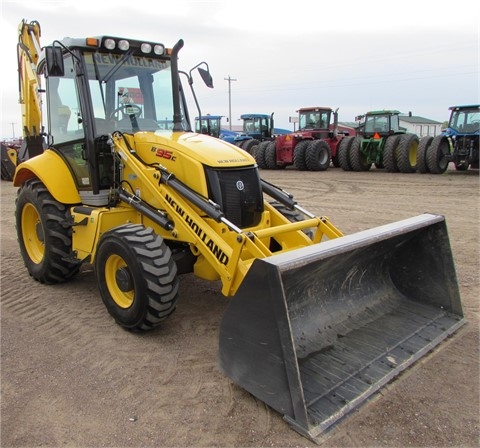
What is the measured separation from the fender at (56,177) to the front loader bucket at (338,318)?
100 inches

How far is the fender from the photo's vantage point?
4.65 meters

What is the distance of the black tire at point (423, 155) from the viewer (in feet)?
50.4

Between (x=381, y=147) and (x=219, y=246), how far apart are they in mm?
14853

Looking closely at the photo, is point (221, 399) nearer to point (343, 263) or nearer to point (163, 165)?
point (343, 263)

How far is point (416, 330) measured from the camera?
11.9ft

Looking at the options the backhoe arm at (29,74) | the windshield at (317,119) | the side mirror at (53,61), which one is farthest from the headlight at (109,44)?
the windshield at (317,119)

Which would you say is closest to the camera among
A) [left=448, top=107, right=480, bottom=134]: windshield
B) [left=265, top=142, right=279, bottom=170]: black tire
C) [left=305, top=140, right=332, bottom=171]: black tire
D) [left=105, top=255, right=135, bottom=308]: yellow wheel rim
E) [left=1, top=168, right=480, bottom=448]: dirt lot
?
[left=1, top=168, right=480, bottom=448]: dirt lot

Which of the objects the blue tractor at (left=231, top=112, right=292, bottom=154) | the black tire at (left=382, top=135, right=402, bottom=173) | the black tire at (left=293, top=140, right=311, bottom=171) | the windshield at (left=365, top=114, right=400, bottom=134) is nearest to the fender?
the black tire at (left=382, top=135, right=402, bottom=173)

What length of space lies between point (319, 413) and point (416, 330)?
136 centimetres

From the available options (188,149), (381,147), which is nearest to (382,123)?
(381,147)

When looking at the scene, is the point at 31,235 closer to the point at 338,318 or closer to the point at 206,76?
the point at 206,76

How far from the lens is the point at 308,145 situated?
1764cm

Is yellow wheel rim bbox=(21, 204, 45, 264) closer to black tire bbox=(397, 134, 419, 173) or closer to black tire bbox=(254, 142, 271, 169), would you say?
black tire bbox=(397, 134, 419, 173)

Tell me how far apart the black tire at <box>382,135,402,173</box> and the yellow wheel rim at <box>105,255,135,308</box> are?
14.0 m
